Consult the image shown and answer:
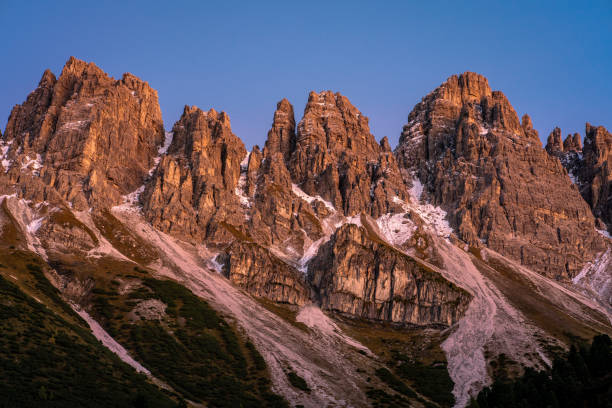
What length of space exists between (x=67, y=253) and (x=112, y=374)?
92076 millimetres

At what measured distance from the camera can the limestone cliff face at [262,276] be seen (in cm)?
16412

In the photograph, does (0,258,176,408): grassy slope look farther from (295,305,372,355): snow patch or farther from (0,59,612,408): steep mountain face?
(295,305,372,355): snow patch

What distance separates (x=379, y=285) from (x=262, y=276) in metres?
37.2

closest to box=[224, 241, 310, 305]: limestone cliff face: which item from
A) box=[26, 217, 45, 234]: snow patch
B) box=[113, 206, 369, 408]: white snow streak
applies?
box=[113, 206, 369, 408]: white snow streak

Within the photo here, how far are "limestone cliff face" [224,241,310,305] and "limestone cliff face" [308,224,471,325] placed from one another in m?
7.66

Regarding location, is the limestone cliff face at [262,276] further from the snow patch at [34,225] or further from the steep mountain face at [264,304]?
the snow patch at [34,225]

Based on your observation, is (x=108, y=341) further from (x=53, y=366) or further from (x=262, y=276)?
(x=262, y=276)

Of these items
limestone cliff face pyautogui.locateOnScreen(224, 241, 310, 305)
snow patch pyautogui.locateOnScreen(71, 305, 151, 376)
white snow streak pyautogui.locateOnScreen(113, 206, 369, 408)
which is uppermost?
limestone cliff face pyautogui.locateOnScreen(224, 241, 310, 305)

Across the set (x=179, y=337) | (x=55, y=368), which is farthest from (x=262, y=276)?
(x=55, y=368)

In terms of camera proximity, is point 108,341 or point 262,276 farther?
point 262,276

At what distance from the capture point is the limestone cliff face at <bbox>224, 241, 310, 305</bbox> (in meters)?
164

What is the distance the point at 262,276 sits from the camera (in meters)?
168

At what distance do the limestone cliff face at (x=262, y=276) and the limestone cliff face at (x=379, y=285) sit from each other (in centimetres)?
766

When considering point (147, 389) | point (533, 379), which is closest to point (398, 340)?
point (533, 379)
